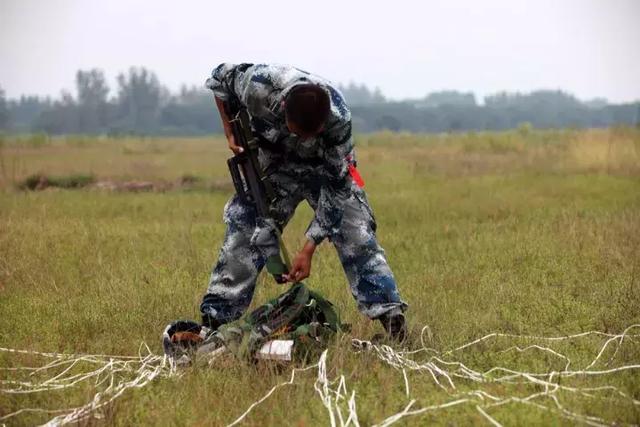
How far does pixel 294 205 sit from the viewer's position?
14.1ft

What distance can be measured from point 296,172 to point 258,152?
0.74 ft

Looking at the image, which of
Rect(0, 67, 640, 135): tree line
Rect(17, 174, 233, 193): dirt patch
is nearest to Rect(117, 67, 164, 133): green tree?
Rect(0, 67, 640, 135): tree line

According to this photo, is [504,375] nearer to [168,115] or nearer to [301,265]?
[301,265]

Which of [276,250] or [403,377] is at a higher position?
[276,250]

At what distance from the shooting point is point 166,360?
12.9 feet

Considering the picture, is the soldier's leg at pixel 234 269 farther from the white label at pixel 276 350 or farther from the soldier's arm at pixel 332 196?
the white label at pixel 276 350

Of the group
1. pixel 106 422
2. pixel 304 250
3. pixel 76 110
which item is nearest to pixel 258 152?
pixel 304 250

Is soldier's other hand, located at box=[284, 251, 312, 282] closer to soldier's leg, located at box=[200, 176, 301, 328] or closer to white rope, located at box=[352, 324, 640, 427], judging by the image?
soldier's leg, located at box=[200, 176, 301, 328]

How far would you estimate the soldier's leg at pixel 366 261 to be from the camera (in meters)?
4.12

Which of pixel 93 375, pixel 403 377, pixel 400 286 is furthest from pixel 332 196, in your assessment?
pixel 400 286

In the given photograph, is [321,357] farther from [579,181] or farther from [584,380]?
[579,181]

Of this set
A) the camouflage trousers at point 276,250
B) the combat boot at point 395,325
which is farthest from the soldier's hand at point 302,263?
the combat boot at point 395,325

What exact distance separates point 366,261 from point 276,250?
18.2 inches

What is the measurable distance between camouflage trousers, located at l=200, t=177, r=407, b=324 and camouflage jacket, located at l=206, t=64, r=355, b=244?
0.08 meters
